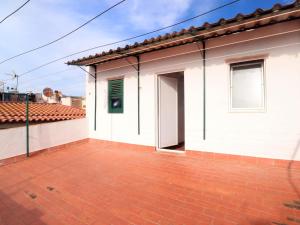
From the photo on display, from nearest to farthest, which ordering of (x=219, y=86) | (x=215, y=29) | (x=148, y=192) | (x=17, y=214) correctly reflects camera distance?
(x=17, y=214) → (x=148, y=192) → (x=215, y=29) → (x=219, y=86)

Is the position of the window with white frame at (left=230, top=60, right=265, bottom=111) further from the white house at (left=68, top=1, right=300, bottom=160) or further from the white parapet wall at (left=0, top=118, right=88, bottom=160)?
the white parapet wall at (left=0, top=118, right=88, bottom=160)

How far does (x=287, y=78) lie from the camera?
4.15 metres

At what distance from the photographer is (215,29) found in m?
4.32

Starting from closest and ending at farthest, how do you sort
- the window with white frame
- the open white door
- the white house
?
the white house, the window with white frame, the open white door

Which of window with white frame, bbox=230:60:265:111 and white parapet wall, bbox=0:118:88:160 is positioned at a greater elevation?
window with white frame, bbox=230:60:265:111

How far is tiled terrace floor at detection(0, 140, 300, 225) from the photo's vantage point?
102 inches

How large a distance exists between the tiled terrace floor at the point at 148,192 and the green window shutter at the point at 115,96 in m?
2.42

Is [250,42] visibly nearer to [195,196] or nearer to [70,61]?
[195,196]

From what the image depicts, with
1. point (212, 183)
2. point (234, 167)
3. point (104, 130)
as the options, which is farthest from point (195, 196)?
point (104, 130)

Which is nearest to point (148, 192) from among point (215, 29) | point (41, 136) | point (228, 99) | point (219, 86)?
point (228, 99)

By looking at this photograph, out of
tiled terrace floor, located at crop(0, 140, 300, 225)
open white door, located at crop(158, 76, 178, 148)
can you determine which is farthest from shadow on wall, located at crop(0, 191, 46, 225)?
open white door, located at crop(158, 76, 178, 148)

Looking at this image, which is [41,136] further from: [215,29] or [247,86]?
[247,86]

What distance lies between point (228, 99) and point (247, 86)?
542 millimetres

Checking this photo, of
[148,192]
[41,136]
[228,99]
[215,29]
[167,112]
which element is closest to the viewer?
[148,192]
